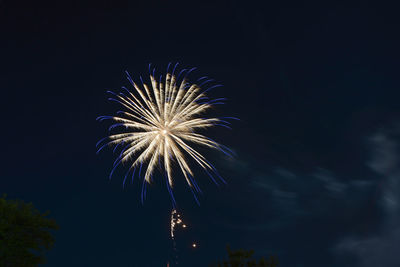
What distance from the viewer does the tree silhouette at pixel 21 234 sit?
133 ft

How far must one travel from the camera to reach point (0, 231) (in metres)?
40.3

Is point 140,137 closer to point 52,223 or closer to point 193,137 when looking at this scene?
point 193,137

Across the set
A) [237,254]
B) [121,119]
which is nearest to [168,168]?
[121,119]

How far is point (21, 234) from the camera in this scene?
42469mm

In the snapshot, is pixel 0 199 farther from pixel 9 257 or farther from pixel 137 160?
pixel 137 160

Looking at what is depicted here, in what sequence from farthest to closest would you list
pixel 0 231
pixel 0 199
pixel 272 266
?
pixel 272 266, pixel 0 199, pixel 0 231

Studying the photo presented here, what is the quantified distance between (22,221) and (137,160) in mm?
12424

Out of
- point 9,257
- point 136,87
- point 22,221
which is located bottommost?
point 9,257

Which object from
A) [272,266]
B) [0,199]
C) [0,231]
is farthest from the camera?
[272,266]

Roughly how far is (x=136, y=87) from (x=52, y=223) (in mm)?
15959

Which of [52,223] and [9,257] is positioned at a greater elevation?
[52,223]

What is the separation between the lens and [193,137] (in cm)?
4522

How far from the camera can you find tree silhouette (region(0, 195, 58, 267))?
4069 cm

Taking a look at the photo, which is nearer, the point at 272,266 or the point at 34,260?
the point at 34,260
